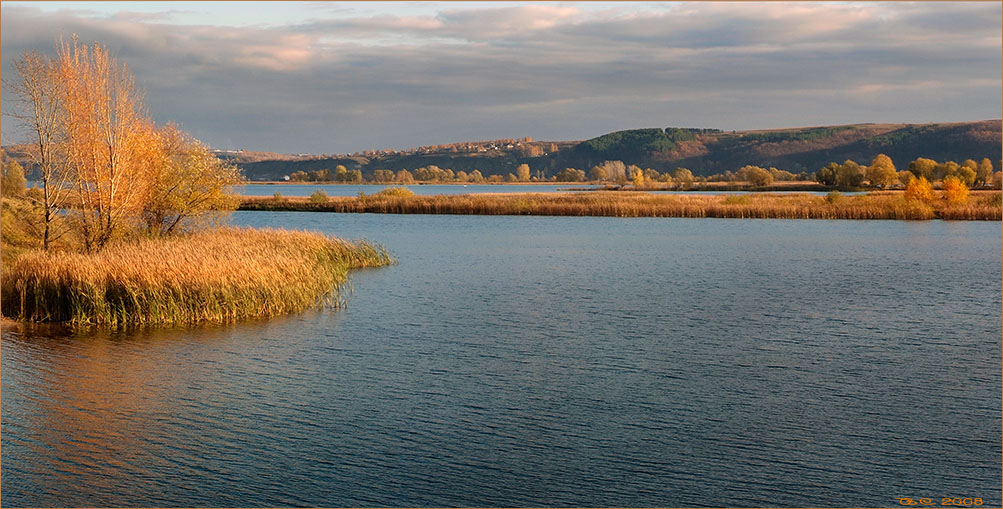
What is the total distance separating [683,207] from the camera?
6072 cm

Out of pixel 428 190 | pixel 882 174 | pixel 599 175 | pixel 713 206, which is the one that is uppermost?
pixel 599 175

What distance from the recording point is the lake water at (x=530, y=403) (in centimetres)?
962

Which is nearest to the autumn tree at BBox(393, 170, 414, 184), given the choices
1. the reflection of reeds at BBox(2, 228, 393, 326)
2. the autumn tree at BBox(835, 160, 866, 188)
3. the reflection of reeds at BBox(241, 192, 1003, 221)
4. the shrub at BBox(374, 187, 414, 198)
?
the autumn tree at BBox(835, 160, 866, 188)

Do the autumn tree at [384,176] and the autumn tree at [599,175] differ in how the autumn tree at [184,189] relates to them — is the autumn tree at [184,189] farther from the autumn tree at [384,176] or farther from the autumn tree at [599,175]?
the autumn tree at [384,176]

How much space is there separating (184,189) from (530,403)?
19330 millimetres

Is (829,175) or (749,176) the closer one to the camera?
(829,175)

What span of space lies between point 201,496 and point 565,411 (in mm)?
5056

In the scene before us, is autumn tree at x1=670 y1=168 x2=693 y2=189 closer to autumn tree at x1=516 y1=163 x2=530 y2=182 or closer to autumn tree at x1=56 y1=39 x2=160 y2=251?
autumn tree at x1=516 y1=163 x2=530 y2=182

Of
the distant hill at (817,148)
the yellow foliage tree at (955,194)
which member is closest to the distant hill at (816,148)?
the distant hill at (817,148)

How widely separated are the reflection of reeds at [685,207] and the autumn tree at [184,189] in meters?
35.5

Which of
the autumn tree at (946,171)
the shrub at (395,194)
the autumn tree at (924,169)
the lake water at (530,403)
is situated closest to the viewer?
the lake water at (530,403)

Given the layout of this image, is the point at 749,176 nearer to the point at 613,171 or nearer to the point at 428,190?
the point at 428,190

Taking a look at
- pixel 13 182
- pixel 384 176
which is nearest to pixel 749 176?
pixel 384 176

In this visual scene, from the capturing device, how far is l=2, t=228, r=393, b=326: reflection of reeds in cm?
1853
